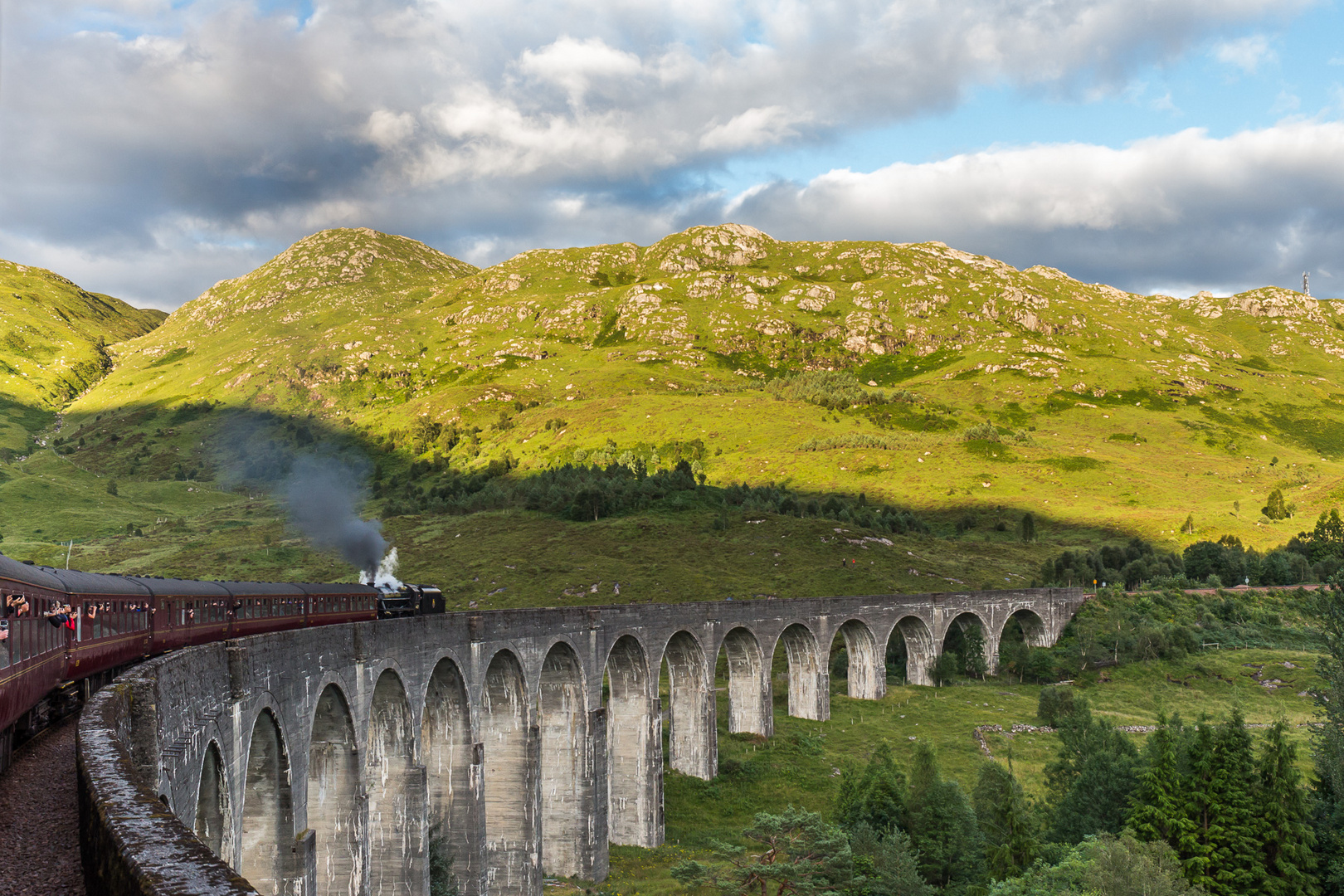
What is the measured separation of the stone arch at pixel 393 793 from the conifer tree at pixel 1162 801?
31886 mm

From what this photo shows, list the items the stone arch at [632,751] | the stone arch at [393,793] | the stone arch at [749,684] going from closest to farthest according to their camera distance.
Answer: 1. the stone arch at [393,793]
2. the stone arch at [632,751]
3. the stone arch at [749,684]

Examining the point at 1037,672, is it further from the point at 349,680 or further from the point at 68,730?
the point at 68,730

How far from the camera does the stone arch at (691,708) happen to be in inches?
2303

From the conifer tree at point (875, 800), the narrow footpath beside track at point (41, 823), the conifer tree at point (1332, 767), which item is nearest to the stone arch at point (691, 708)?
the conifer tree at point (875, 800)

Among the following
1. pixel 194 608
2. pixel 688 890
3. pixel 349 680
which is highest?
pixel 194 608

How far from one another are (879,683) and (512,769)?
50.5m

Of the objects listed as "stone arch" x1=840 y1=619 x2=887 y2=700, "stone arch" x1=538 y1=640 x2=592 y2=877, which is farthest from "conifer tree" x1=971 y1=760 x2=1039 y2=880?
"stone arch" x1=840 y1=619 x2=887 y2=700

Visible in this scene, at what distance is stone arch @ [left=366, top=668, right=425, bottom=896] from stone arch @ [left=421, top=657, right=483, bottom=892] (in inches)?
149

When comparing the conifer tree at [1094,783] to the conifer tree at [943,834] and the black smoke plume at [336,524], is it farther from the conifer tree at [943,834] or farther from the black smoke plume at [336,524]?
the black smoke plume at [336,524]

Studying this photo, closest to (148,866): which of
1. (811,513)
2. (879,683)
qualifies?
(879,683)

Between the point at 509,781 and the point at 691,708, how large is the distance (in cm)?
2122

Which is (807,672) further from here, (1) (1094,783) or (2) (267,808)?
(2) (267,808)

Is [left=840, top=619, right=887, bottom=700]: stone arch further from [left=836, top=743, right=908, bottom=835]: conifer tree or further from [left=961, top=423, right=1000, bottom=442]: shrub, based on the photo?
[left=961, top=423, right=1000, bottom=442]: shrub

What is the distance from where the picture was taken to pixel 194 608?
2700 cm
